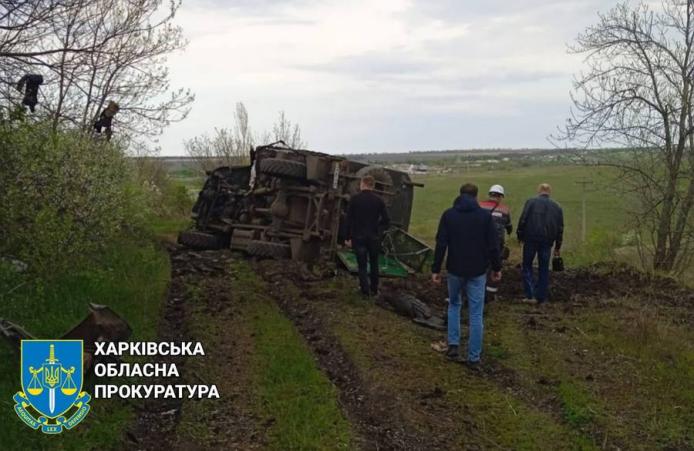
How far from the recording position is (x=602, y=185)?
647 inches

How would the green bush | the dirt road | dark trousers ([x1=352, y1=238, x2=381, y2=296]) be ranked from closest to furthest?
the dirt road
the green bush
dark trousers ([x1=352, y1=238, x2=381, y2=296])

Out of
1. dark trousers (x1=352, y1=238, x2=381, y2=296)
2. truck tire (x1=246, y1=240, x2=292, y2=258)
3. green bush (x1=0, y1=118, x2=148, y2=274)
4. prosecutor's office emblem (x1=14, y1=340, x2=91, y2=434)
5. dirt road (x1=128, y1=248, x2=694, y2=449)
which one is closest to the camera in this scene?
prosecutor's office emblem (x1=14, y1=340, x2=91, y2=434)

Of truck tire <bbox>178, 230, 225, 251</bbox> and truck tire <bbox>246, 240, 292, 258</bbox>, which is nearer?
truck tire <bbox>246, 240, 292, 258</bbox>

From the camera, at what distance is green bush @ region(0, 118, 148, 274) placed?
7827mm

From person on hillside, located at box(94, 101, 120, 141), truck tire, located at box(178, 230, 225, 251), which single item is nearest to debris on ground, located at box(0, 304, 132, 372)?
person on hillside, located at box(94, 101, 120, 141)

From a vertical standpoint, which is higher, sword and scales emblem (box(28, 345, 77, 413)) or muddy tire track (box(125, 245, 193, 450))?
sword and scales emblem (box(28, 345, 77, 413))

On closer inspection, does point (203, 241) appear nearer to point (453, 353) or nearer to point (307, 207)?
point (307, 207)

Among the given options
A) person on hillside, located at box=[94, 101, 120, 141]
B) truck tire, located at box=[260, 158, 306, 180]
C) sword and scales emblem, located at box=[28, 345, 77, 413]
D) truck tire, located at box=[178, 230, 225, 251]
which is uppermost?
person on hillside, located at box=[94, 101, 120, 141]

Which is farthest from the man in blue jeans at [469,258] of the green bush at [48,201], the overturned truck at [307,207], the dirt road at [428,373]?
the overturned truck at [307,207]

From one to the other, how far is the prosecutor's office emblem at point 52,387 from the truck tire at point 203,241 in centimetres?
939

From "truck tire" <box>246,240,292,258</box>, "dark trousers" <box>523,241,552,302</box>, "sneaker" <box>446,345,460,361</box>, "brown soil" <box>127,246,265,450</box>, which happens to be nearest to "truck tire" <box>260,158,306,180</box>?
"truck tire" <box>246,240,292,258</box>

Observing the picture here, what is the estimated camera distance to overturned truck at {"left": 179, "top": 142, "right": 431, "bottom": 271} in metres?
13.9

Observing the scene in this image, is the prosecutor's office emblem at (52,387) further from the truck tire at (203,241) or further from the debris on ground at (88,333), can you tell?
the truck tire at (203,241)

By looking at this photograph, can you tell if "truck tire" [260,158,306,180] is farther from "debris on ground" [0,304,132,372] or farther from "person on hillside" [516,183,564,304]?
"debris on ground" [0,304,132,372]
